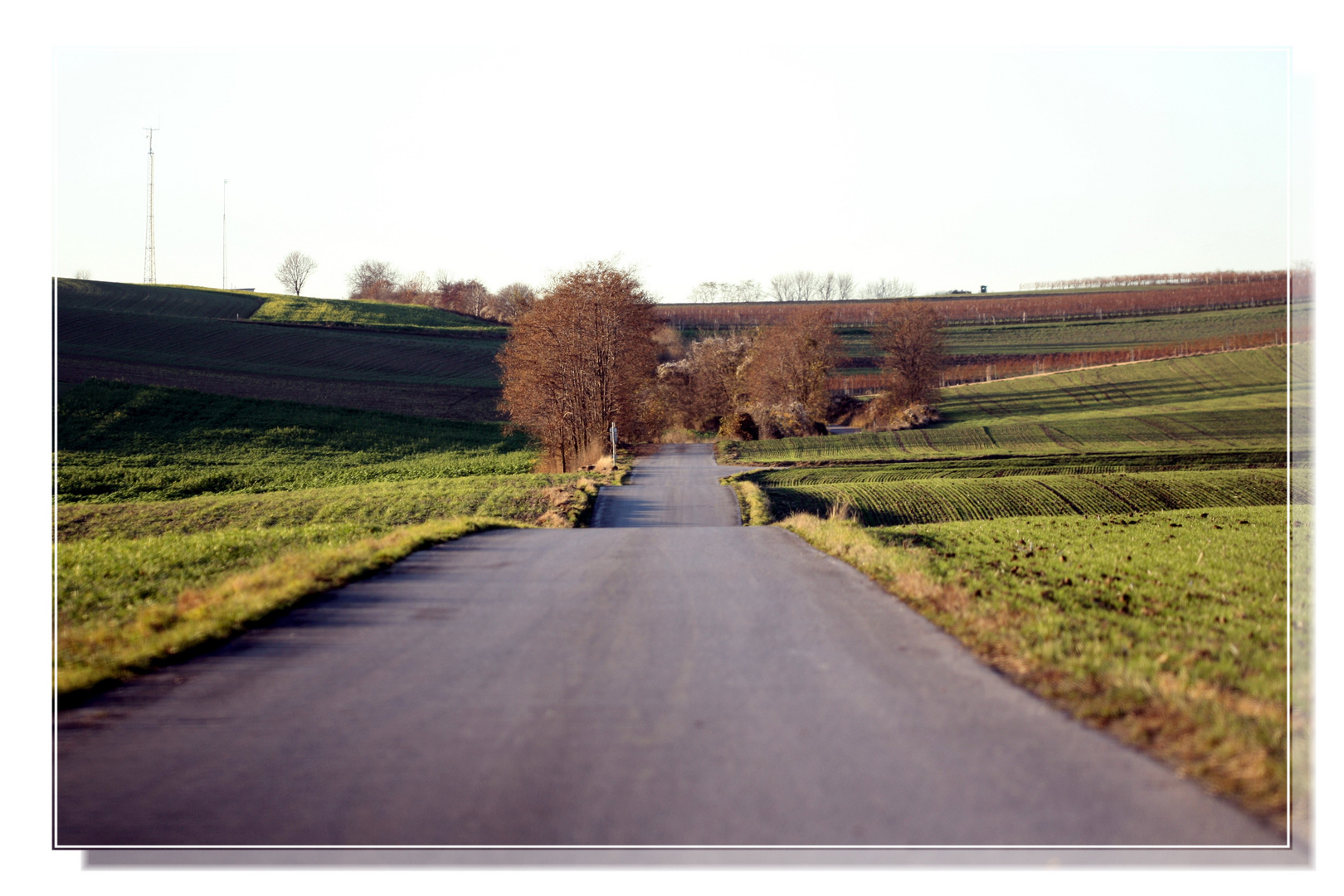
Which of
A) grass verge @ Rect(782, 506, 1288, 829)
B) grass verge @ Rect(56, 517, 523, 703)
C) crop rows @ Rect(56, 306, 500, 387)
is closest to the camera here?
grass verge @ Rect(782, 506, 1288, 829)

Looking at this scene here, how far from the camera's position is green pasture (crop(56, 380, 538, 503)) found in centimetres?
3062

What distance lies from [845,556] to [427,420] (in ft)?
147

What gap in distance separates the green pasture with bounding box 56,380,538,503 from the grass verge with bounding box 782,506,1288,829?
24.4 m

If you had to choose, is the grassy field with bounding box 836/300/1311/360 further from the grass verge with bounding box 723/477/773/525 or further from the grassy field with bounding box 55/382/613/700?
the grass verge with bounding box 723/477/773/525

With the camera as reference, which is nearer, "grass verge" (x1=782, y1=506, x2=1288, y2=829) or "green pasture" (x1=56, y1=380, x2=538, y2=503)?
"grass verge" (x1=782, y1=506, x2=1288, y2=829)

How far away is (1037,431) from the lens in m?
49.2

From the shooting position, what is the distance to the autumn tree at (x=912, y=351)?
6209 cm

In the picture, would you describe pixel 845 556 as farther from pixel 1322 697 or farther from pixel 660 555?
pixel 1322 697

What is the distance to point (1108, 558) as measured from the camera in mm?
12906

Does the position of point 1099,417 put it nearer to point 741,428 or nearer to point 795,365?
point 795,365

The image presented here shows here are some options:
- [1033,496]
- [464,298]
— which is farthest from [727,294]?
[1033,496]

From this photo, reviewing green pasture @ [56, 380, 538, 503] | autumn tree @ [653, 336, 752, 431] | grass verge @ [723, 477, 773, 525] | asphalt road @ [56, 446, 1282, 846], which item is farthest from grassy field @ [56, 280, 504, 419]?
asphalt road @ [56, 446, 1282, 846]

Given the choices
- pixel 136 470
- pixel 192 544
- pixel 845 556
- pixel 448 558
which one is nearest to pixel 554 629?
pixel 448 558

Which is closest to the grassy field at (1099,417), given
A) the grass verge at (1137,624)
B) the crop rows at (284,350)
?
the grass verge at (1137,624)
